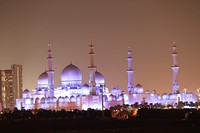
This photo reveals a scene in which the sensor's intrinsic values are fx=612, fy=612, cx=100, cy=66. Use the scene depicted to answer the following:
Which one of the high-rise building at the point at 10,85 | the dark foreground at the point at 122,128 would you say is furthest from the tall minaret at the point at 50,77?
the dark foreground at the point at 122,128

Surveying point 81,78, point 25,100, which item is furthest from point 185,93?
point 25,100

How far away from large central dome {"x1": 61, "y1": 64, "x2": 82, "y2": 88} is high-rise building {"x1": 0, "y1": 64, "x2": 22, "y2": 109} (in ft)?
156

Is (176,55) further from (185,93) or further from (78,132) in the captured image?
(78,132)

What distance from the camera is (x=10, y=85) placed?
166 metres

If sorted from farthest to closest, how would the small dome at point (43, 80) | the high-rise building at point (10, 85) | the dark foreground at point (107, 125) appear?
the high-rise building at point (10, 85) → the small dome at point (43, 80) → the dark foreground at point (107, 125)

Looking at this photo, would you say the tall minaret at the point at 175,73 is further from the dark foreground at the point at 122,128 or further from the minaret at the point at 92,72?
the dark foreground at the point at 122,128

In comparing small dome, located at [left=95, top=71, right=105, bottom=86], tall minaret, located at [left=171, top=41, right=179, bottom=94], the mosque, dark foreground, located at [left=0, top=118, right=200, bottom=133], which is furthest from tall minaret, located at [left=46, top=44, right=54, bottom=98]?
dark foreground, located at [left=0, top=118, right=200, bottom=133]

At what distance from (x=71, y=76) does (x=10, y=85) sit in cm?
5299

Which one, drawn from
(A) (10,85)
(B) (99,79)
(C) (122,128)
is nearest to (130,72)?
(B) (99,79)

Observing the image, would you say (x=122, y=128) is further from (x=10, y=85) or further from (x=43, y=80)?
(x=10, y=85)

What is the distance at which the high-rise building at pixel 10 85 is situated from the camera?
163 meters

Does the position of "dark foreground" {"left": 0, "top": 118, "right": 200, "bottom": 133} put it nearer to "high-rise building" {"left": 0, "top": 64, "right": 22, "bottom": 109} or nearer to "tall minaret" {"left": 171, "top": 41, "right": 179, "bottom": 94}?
"tall minaret" {"left": 171, "top": 41, "right": 179, "bottom": 94}

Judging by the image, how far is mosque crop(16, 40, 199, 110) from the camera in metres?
110

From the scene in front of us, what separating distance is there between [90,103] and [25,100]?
18773 millimetres
